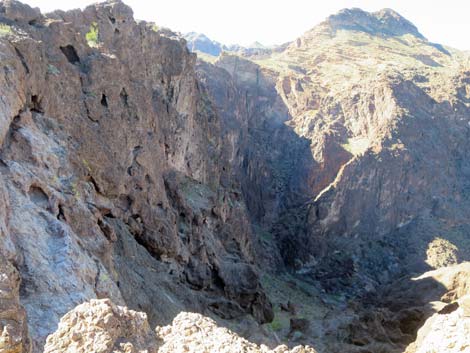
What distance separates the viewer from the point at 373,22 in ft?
420

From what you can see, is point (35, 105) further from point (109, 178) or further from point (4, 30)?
A: point (109, 178)

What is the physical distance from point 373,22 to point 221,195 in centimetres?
9930

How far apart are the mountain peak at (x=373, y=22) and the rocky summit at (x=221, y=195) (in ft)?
47.6

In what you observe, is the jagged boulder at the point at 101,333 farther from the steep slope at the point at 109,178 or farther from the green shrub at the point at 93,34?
the green shrub at the point at 93,34

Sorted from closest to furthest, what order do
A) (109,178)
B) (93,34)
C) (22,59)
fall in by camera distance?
(22,59)
(109,178)
(93,34)

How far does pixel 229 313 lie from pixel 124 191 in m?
9.77

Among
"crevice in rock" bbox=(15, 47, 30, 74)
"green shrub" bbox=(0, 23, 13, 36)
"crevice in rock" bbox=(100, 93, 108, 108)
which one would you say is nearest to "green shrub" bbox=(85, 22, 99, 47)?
"crevice in rock" bbox=(100, 93, 108, 108)

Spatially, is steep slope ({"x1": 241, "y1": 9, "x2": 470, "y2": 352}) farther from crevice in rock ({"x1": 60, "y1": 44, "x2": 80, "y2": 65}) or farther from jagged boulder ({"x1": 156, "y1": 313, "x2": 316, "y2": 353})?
jagged boulder ({"x1": 156, "y1": 313, "x2": 316, "y2": 353})

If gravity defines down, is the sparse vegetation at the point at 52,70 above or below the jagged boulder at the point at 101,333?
above

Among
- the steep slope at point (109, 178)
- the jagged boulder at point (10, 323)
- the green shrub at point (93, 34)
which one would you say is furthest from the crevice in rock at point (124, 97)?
the jagged boulder at point (10, 323)

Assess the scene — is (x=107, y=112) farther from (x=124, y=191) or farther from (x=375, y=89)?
(x=375, y=89)

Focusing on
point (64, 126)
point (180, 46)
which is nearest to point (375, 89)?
point (180, 46)

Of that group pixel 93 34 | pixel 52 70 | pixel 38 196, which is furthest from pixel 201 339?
pixel 93 34

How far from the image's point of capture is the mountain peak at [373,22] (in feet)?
387
